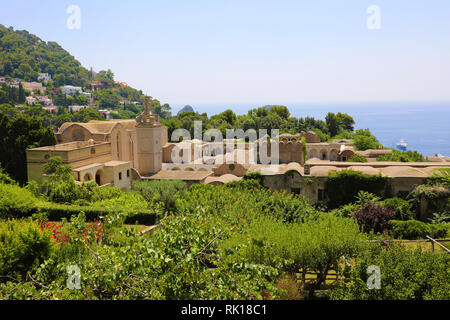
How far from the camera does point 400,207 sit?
21.0 meters

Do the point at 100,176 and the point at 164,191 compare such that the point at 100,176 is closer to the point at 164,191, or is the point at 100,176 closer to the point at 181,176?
the point at 181,176

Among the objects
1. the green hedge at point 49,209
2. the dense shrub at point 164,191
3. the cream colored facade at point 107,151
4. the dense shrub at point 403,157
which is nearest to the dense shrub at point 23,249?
the green hedge at point 49,209

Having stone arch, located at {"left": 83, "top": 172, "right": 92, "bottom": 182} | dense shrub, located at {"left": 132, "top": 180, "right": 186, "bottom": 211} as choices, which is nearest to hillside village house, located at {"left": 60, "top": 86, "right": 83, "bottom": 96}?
stone arch, located at {"left": 83, "top": 172, "right": 92, "bottom": 182}

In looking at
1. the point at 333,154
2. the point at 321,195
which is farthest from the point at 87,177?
the point at 333,154

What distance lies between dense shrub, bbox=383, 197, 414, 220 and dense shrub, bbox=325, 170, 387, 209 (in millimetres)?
1278

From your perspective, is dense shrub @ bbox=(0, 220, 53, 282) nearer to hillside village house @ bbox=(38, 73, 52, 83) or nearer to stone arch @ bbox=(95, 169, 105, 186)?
stone arch @ bbox=(95, 169, 105, 186)

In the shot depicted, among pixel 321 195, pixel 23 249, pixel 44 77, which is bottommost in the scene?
pixel 321 195

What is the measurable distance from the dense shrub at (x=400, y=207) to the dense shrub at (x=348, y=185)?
1278 millimetres

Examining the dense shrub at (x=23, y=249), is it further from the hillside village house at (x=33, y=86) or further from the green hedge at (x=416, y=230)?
the hillside village house at (x=33, y=86)

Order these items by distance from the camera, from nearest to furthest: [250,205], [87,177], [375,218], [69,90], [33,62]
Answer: [250,205] < [375,218] < [87,177] < [69,90] < [33,62]

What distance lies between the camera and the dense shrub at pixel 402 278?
9031 mm

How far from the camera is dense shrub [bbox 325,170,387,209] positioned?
A: 2281 centimetres

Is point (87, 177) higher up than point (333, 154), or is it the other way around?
point (87, 177)

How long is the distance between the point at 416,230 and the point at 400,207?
3592 mm
